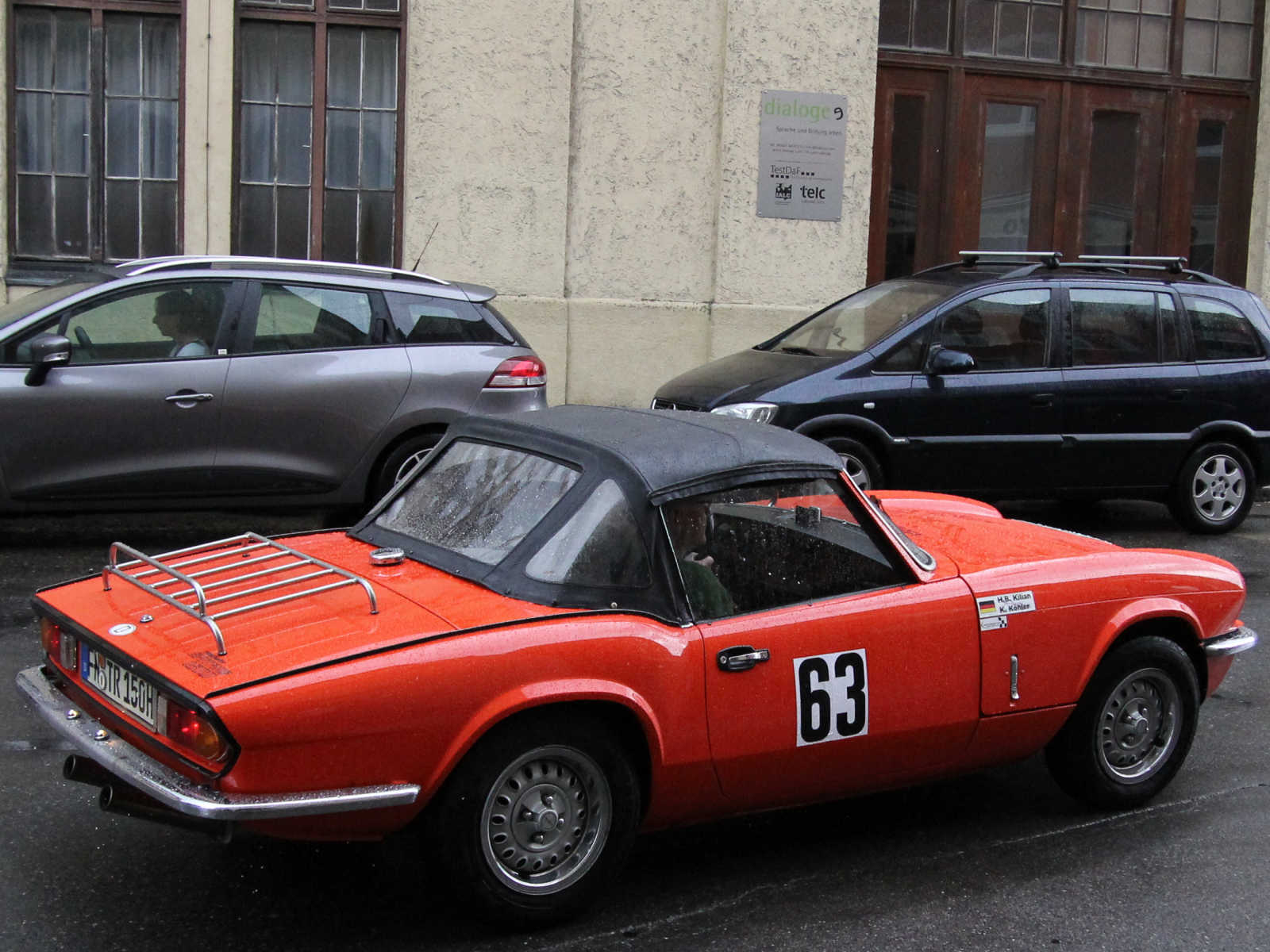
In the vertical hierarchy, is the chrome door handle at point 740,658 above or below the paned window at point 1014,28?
below

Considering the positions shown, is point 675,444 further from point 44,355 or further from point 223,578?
point 44,355

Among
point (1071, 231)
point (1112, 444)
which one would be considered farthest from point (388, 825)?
point (1071, 231)

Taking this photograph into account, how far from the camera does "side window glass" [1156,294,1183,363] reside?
397 inches

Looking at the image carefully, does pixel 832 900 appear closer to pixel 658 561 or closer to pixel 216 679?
pixel 658 561

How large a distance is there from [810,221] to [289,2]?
17.0 feet

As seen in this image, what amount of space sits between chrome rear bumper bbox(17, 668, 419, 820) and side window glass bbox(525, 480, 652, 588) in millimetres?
780

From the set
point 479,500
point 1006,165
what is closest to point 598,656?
point 479,500

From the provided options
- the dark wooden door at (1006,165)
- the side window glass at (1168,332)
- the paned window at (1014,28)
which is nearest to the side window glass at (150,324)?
the side window glass at (1168,332)

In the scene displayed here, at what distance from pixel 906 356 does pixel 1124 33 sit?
8160mm

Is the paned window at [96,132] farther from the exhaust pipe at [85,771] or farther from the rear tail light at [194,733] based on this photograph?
the rear tail light at [194,733]

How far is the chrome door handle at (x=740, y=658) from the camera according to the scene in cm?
409

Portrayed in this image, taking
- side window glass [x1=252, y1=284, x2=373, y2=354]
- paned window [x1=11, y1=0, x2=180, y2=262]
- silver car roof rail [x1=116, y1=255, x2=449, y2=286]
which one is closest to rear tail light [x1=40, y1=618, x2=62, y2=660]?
side window glass [x1=252, y1=284, x2=373, y2=354]

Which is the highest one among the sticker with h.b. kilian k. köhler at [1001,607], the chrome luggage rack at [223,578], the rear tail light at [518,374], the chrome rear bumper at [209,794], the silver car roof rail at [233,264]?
the silver car roof rail at [233,264]

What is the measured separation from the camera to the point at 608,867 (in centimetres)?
397
